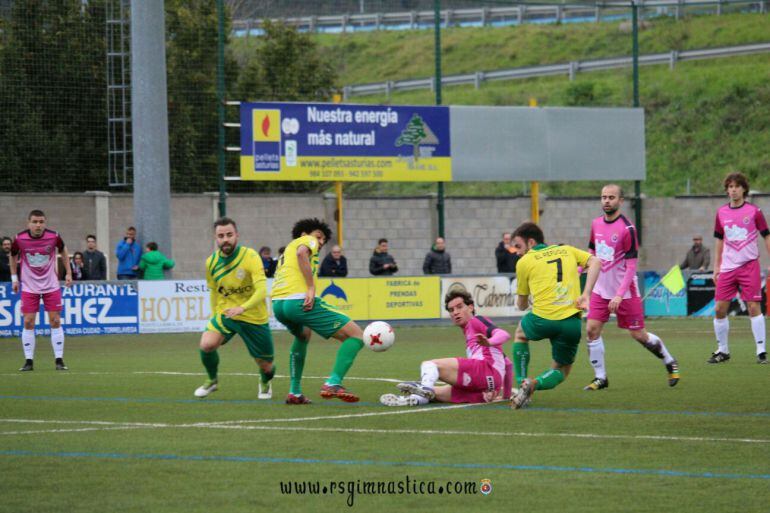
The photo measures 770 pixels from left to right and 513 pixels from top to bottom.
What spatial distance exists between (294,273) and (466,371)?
186 cm

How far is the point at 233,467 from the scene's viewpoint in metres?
8.31

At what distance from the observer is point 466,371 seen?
39.1 ft

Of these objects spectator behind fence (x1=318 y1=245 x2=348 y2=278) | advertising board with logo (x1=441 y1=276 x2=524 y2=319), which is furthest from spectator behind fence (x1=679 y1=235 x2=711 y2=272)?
spectator behind fence (x1=318 y1=245 x2=348 y2=278)

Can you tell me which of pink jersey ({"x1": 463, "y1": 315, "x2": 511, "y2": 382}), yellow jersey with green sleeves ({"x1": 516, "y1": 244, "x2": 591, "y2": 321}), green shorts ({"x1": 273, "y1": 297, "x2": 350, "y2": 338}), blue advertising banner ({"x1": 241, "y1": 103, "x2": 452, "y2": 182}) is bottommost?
pink jersey ({"x1": 463, "y1": 315, "x2": 511, "y2": 382})

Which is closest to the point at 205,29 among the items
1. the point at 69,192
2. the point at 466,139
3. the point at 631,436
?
the point at 69,192

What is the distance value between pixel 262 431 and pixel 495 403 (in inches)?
110

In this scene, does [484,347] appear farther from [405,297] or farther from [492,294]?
[492,294]

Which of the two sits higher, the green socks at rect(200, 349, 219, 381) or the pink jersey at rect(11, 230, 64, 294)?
the pink jersey at rect(11, 230, 64, 294)

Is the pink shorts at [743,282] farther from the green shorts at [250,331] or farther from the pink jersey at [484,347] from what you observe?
the green shorts at [250,331]

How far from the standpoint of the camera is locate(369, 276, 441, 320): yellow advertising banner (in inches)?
1080

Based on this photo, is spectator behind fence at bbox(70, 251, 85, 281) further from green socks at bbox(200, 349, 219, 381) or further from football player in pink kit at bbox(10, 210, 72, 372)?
green socks at bbox(200, 349, 219, 381)

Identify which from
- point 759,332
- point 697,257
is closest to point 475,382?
point 759,332

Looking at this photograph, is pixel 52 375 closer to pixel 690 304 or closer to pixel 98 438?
pixel 98 438

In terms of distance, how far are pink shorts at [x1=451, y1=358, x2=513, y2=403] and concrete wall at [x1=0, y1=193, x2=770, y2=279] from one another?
20.8m
